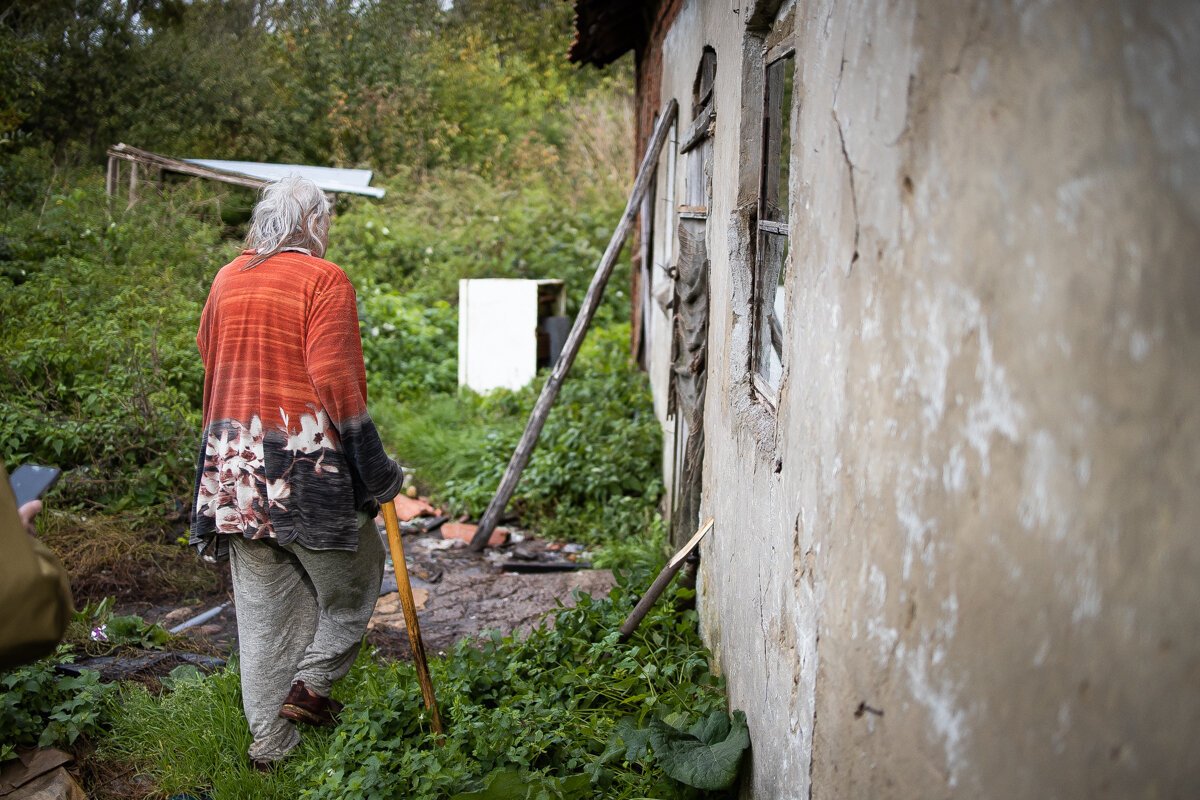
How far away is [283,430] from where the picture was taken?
Result: 3.12 meters

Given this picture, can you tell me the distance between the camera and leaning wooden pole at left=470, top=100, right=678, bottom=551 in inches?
234

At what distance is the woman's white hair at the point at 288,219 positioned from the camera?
3.13m

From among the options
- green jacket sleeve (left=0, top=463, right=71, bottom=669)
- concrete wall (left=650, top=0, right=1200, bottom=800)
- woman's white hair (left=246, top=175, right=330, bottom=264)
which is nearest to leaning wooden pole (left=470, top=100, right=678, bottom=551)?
woman's white hair (left=246, top=175, right=330, bottom=264)

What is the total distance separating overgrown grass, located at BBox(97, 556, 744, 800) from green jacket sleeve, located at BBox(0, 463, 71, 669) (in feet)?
4.56

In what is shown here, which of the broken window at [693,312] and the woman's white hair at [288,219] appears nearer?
the woman's white hair at [288,219]

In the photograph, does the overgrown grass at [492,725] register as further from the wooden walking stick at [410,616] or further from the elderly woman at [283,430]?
the elderly woman at [283,430]

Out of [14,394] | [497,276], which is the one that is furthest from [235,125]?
[14,394]

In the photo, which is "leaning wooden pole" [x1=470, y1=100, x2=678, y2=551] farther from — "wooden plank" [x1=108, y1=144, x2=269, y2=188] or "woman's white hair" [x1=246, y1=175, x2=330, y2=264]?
"wooden plank" [x1=108, y1=144, x2=269, y2=188]

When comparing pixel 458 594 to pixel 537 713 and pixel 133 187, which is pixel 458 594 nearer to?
pixel 537 713

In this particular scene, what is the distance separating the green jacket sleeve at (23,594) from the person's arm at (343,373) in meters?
1.47

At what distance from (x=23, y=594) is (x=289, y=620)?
1.86 meters

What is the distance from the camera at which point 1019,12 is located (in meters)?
1.05

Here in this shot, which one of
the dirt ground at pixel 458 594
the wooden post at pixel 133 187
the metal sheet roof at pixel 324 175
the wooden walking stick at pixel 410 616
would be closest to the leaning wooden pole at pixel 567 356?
the dirt ground at pixel 458 594

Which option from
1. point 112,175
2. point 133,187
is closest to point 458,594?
point 133,187
